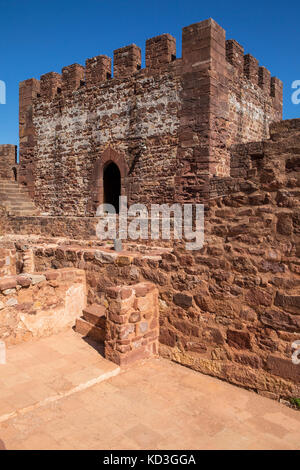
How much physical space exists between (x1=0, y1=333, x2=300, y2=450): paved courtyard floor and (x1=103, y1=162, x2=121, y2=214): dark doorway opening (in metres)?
9.40

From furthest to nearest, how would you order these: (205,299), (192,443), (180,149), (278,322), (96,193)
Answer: (96,193)
(180,149)
(205,299)
(278,322)
(192,443)

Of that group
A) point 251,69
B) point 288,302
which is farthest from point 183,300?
point 251,69

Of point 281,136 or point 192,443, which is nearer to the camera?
point 192,443

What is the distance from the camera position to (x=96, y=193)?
1227 cm

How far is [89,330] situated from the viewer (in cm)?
468

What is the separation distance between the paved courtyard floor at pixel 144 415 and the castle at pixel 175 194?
25cm

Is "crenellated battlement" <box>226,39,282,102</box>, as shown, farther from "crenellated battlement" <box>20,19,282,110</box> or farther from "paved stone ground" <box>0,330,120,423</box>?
"paved stone ground" <box>0,330,120,423</box>

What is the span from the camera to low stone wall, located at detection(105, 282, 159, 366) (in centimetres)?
380

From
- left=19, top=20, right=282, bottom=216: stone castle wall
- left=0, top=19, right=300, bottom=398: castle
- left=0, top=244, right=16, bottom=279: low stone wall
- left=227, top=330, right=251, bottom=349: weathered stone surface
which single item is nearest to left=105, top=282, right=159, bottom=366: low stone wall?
left=0, top=19, right=300, bottom=398: castle

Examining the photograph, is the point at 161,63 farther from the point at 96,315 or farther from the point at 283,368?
the point at 283,368

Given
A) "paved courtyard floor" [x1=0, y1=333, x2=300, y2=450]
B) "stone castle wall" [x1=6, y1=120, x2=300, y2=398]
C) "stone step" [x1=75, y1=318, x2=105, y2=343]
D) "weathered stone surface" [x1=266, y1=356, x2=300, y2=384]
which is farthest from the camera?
"stone step" [x1=75, y1=318, x2=105, y2=343]

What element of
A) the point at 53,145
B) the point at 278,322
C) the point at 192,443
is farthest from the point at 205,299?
the point at 53,145
